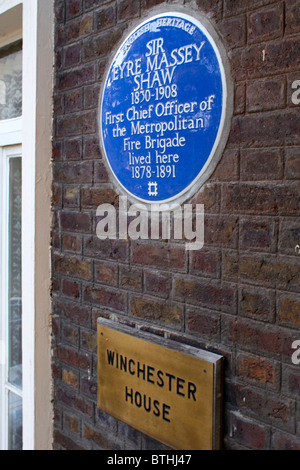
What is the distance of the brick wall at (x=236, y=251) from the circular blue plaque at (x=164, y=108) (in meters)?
0.06

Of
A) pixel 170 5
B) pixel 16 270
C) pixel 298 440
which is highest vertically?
pixel 170 5

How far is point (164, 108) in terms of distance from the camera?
4.27ft

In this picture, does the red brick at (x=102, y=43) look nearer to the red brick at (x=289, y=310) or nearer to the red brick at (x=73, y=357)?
the red brick at (x=289, y=310)

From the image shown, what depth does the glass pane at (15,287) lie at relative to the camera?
2.30 m

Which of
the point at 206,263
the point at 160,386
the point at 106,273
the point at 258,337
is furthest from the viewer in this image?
the point at 106,273

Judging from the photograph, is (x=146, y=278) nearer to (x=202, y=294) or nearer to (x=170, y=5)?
(x=202, y=294)

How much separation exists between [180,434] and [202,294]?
1.45 ft

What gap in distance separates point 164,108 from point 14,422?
6.30ft

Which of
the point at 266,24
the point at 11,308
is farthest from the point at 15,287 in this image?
the point at 266,24

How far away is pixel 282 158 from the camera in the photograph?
3.52 feet

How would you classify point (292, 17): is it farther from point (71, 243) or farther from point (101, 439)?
point (101, 439)

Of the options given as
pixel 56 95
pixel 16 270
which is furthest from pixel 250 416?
pixel 16 270
